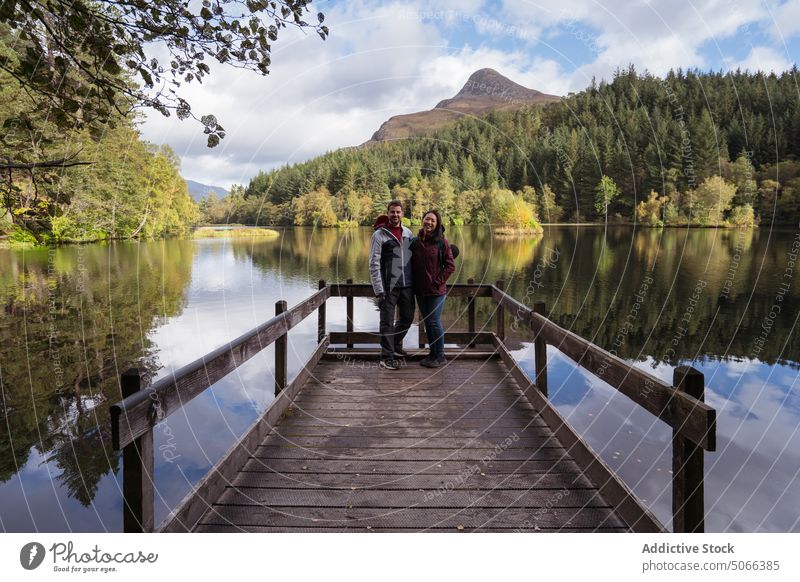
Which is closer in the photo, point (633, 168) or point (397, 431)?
point (397, 431)

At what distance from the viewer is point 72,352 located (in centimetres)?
1483

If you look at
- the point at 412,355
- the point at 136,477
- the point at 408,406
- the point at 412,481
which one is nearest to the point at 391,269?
the point at 412,355

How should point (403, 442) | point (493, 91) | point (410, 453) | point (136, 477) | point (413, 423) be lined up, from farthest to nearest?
point (493, 91) < point (413, 423) < point (403, 442) < point (410, 453) < point (136, 477)

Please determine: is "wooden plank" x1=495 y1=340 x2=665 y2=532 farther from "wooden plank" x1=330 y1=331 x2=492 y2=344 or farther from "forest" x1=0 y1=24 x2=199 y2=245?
"forest" x1=0 y1=24 x2=199 y2=245

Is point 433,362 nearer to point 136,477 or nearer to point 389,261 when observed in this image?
point 389,261

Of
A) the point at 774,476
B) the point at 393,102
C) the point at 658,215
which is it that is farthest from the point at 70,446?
the point at 658,215

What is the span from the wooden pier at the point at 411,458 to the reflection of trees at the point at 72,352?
1116mm

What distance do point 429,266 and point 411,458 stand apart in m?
3.03

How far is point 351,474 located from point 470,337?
487 centimetres

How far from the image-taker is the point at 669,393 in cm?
285

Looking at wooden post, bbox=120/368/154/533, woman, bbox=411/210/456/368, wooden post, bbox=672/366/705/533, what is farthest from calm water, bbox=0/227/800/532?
wooden post, bbox=672/366/705/533

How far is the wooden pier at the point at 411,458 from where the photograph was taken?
2.69 meters

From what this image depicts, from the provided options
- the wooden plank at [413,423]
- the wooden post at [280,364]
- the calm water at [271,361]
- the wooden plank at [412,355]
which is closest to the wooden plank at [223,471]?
the wooden post at [280,364]

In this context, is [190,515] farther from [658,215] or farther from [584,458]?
[658,215]
